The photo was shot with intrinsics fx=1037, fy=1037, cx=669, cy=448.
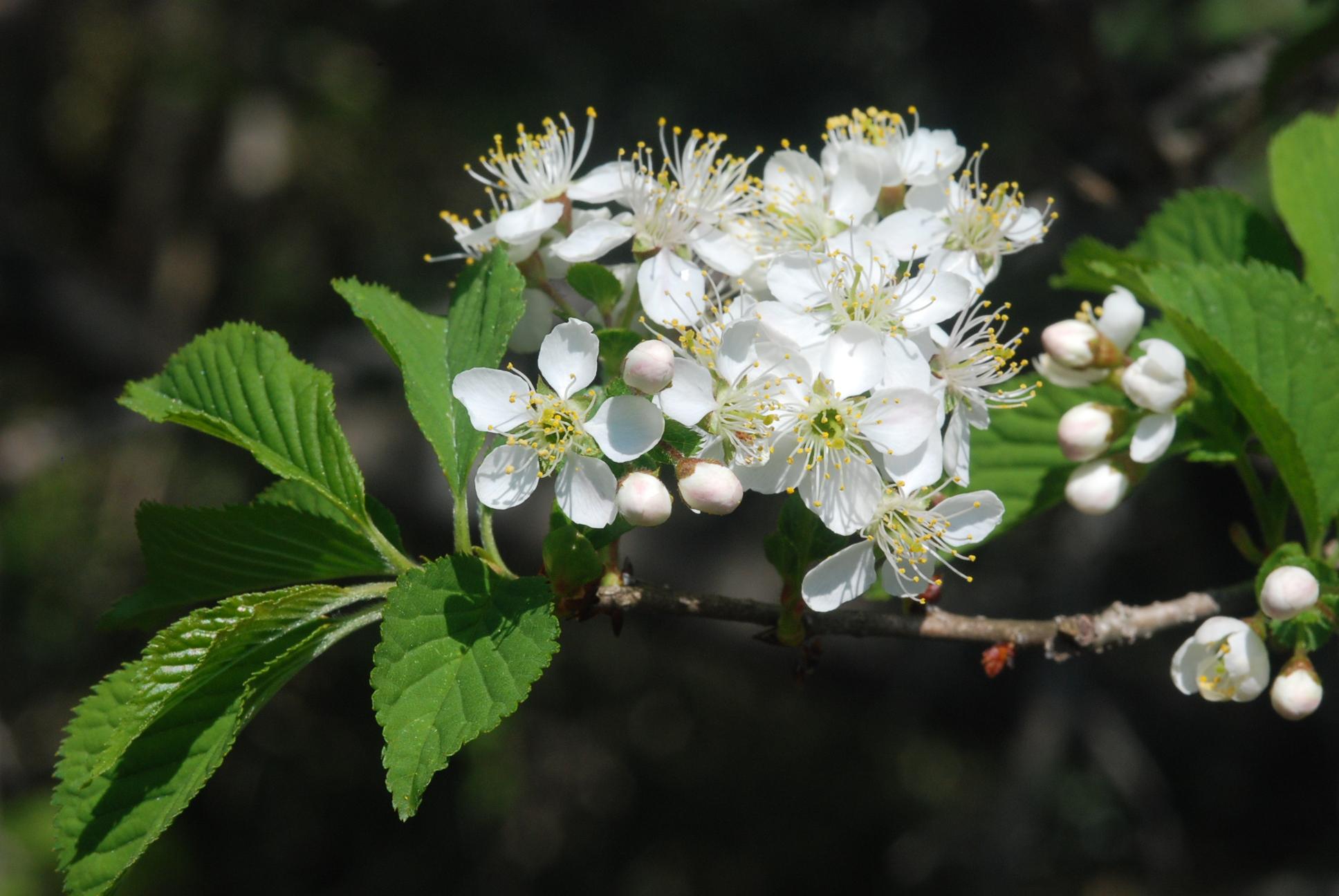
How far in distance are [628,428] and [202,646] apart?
40 cm

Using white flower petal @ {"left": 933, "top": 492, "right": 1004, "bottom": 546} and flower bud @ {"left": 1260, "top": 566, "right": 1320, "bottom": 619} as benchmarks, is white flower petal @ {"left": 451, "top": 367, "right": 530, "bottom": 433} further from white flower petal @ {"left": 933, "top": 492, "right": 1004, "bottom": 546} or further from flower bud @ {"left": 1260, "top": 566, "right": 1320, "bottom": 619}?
flower bud @ {"left": 1260, "top": 566, "right": 1320, "bottom": 619}

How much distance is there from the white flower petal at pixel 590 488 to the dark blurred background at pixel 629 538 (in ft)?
3.62

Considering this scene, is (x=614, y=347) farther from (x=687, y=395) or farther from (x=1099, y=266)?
(x=1099, y=266)

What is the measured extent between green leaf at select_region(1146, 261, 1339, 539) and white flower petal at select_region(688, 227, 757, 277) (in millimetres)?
405

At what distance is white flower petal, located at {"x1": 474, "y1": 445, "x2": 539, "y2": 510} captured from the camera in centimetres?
94

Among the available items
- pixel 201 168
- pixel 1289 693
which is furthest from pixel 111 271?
pixel 1289 693

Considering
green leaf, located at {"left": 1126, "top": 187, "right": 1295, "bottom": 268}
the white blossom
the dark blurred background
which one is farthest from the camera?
the dark blurred background

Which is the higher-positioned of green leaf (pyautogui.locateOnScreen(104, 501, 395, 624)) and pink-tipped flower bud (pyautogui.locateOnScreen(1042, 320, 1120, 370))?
pink-tipped flower bud (pyautogui.locateOnScreen(1042, 320, 1120, 370))

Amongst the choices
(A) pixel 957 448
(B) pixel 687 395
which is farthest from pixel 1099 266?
(B) pixel 687 395

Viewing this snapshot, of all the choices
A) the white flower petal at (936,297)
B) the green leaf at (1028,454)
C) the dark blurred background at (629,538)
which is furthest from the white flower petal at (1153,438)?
the dark blurred background at (629,538)

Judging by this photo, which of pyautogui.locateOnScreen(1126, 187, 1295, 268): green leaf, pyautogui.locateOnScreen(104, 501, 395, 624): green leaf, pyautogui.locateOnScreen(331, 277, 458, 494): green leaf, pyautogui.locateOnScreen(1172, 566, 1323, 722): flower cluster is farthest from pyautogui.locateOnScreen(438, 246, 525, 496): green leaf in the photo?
pyautogui.locateOnScreen(1126, 187, 1295, 268): green leaf

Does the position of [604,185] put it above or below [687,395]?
above

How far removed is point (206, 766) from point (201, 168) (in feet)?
11.2

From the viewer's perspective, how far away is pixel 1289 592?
98 centimetres
